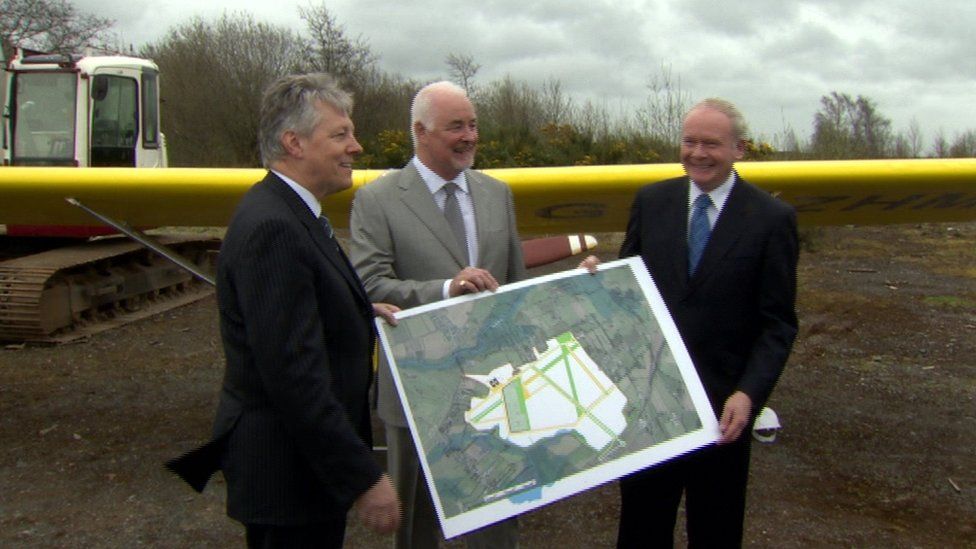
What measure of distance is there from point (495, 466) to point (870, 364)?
22.1 feet

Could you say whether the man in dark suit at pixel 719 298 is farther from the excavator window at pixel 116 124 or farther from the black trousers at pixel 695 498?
the excavator window at pixel 116 124

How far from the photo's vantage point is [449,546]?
4156 millimetres

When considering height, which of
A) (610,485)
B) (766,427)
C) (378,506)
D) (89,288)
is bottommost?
(610,485)

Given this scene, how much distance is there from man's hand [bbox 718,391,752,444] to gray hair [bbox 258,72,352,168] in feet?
4.56

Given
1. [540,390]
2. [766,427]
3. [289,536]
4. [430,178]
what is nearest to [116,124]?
[766,427]

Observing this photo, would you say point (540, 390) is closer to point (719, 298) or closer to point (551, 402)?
point (551, 402)

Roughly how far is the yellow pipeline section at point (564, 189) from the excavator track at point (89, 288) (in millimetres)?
3275

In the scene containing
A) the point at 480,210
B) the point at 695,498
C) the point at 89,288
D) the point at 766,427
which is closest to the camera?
the point at 695,498

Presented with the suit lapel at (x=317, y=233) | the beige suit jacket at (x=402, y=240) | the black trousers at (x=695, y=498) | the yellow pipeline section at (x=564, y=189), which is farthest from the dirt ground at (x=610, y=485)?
the suit lapel at (x=317, y=233)

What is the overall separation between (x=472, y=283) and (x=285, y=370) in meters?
0.80

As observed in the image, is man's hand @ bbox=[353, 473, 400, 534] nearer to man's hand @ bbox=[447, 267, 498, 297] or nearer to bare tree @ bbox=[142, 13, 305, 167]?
man's hand @ bbox=[447, 267, 498, 297]

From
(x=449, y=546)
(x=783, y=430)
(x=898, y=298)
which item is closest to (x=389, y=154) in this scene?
(x=898, y=298)

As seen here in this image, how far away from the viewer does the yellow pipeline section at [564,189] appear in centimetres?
519

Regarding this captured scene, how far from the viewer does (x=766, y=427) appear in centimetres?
569
